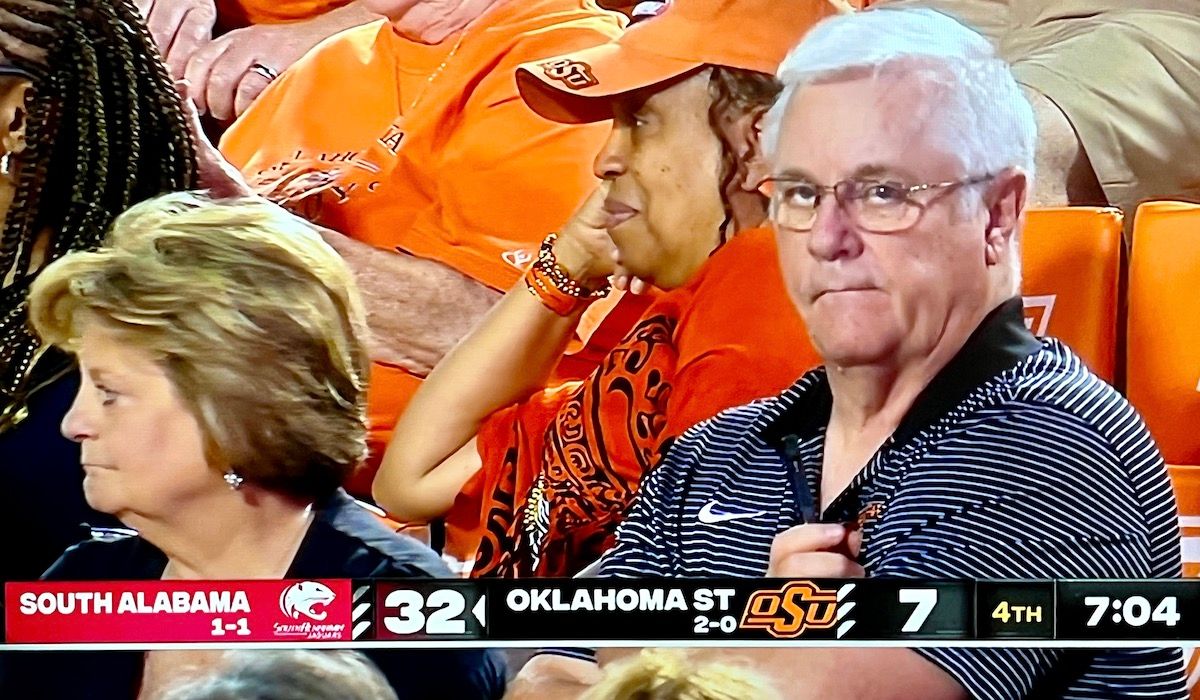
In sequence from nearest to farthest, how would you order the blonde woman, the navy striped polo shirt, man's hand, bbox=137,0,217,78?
1. the navy striped polo shirt
2. the blonde woman
3. man's hand, bbox=137,0,217,78

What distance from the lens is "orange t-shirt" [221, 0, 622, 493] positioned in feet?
6.50

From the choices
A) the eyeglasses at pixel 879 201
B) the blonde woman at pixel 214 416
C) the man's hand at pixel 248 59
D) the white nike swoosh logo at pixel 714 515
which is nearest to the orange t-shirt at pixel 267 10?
the man's hand at pixel 248 59

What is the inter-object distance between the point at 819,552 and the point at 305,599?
55 cm

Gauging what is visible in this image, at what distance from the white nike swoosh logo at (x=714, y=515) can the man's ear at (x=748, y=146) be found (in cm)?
33

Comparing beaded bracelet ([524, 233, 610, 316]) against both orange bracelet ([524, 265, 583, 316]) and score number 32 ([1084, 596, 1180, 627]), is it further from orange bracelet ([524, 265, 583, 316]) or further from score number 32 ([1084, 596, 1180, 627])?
score number 32 ([1084, 596, 1180, 627])

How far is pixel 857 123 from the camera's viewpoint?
6.04ft

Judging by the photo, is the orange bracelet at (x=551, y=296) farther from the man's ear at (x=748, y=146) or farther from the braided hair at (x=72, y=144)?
the braided hair at (x=72, y=144)

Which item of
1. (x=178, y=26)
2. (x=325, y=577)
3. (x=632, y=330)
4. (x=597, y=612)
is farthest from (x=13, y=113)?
(x=597, y=612)

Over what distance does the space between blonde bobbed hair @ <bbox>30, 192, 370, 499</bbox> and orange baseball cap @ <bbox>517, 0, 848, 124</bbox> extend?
30cm

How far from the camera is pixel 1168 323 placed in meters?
1.92

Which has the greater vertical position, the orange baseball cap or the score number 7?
the orange baseball cap

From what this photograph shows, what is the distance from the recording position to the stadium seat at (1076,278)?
1879mm

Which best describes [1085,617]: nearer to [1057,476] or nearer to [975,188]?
[1057,476]

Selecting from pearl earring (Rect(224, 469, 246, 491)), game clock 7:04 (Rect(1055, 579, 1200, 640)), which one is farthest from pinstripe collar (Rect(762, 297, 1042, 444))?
pearl earring (Rect(224, 469, 246, 491))
